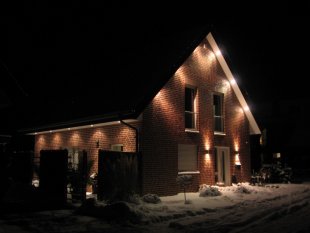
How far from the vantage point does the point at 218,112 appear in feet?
65.0

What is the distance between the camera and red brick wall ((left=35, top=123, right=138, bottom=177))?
1512 cm

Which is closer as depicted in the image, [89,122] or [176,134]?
[89,122]

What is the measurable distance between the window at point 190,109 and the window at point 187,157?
1130 mm

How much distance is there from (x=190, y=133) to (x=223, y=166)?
3.64 m

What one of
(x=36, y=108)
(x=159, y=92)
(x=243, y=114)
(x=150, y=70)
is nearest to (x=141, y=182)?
(x=159, y=92)

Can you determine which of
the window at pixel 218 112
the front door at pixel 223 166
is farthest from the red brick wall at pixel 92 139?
the window at pixel 218 112

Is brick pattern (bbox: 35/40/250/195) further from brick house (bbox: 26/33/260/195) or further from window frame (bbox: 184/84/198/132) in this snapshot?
window frame (bbox: 184/84/198/132)

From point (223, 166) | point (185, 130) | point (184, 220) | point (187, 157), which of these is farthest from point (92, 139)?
point (184, 220)

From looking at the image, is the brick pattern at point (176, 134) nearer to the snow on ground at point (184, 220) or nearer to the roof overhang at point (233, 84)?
the roof overhang at point (233, 84)

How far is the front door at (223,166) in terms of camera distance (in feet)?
62.4

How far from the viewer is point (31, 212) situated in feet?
34.6

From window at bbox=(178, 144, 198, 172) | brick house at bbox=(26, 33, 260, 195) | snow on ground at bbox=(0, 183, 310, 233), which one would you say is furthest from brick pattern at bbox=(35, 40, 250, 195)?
snow on ground at bbox=(0, 183, 310, 233)

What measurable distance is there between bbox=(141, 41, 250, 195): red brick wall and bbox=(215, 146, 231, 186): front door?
1.14 feet

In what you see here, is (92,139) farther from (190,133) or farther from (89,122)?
(190,133)
